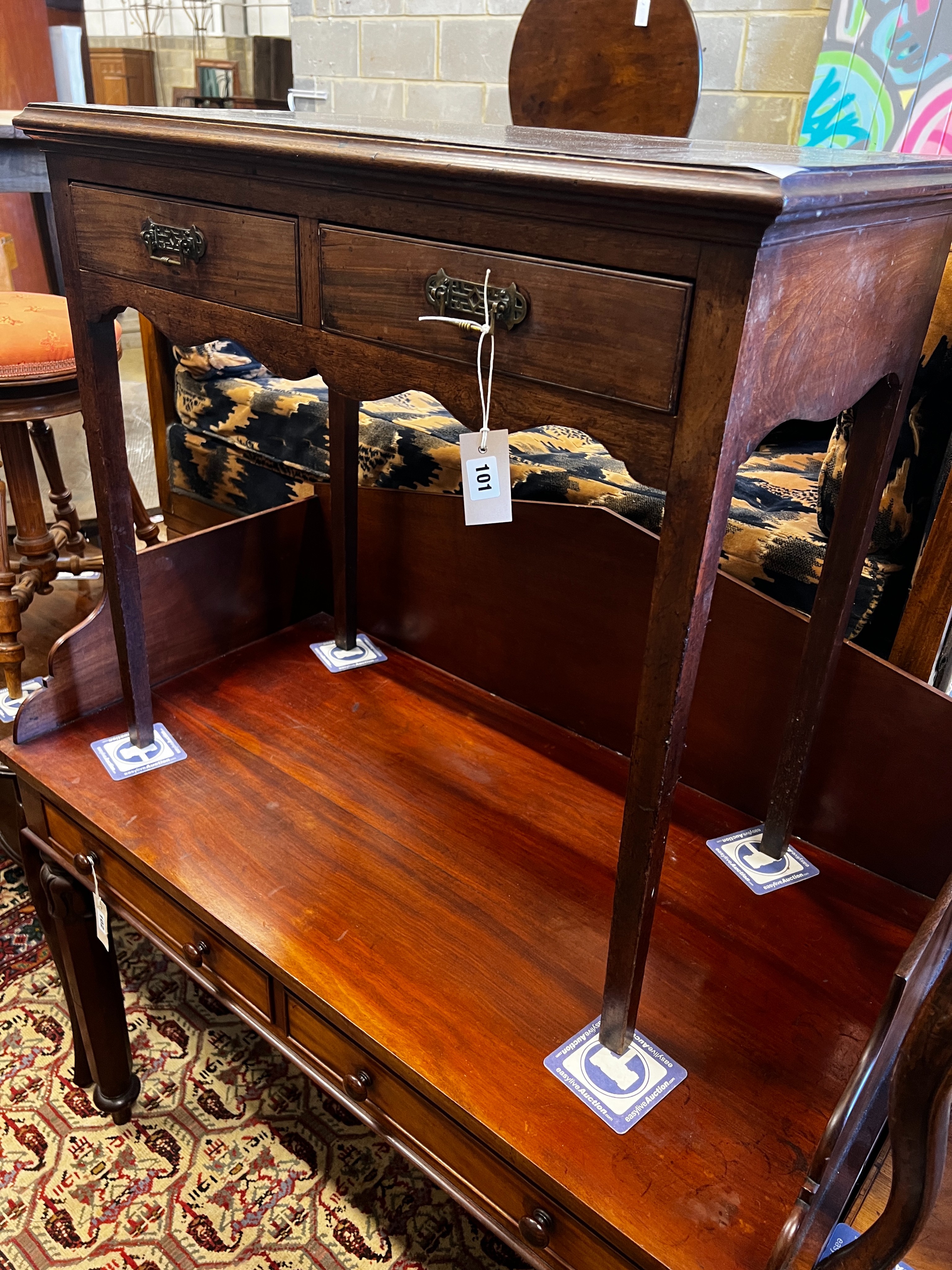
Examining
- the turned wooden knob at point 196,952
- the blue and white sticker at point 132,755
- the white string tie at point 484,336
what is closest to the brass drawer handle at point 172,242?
the white string tie at point 484,336

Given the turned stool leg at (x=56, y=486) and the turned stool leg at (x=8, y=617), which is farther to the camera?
the turned stool leg at (x=56, y=486)

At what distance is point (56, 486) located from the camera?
194 centimetres

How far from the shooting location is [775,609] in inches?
39.3

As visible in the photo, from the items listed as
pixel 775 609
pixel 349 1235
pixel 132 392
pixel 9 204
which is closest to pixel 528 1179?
pixel 349 1235

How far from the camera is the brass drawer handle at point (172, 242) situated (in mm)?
851

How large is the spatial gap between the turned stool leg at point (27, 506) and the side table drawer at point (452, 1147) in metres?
1.11

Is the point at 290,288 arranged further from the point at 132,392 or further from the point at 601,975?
the point at 132,392

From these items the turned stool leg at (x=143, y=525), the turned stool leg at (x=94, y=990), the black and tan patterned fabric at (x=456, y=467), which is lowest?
the turned stool leg at (x=94, y=990)

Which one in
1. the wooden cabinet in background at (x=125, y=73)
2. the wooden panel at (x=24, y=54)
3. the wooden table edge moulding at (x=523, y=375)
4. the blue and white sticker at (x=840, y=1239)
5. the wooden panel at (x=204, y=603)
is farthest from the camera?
the wooden cabinet in background at (x=125, y=73)

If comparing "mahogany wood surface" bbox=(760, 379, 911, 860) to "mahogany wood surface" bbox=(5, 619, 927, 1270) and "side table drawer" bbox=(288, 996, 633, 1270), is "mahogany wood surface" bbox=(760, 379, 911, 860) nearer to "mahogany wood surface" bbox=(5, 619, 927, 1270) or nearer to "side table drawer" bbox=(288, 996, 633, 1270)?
"mahogany wood surface" bbox=(5, 619, 927, 1270)

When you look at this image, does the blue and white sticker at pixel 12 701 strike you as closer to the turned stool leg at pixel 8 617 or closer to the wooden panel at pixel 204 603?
the turned stool leg at pixel 8 617

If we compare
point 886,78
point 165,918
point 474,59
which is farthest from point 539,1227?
point 474,59

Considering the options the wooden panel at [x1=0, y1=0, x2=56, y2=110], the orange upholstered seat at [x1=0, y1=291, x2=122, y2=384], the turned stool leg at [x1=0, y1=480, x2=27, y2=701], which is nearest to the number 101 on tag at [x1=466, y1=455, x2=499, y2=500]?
the orange upholstered seat at [x1=0, y1=291, x2=122, y2=384]

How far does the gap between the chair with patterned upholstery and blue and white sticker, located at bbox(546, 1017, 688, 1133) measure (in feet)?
3.72
